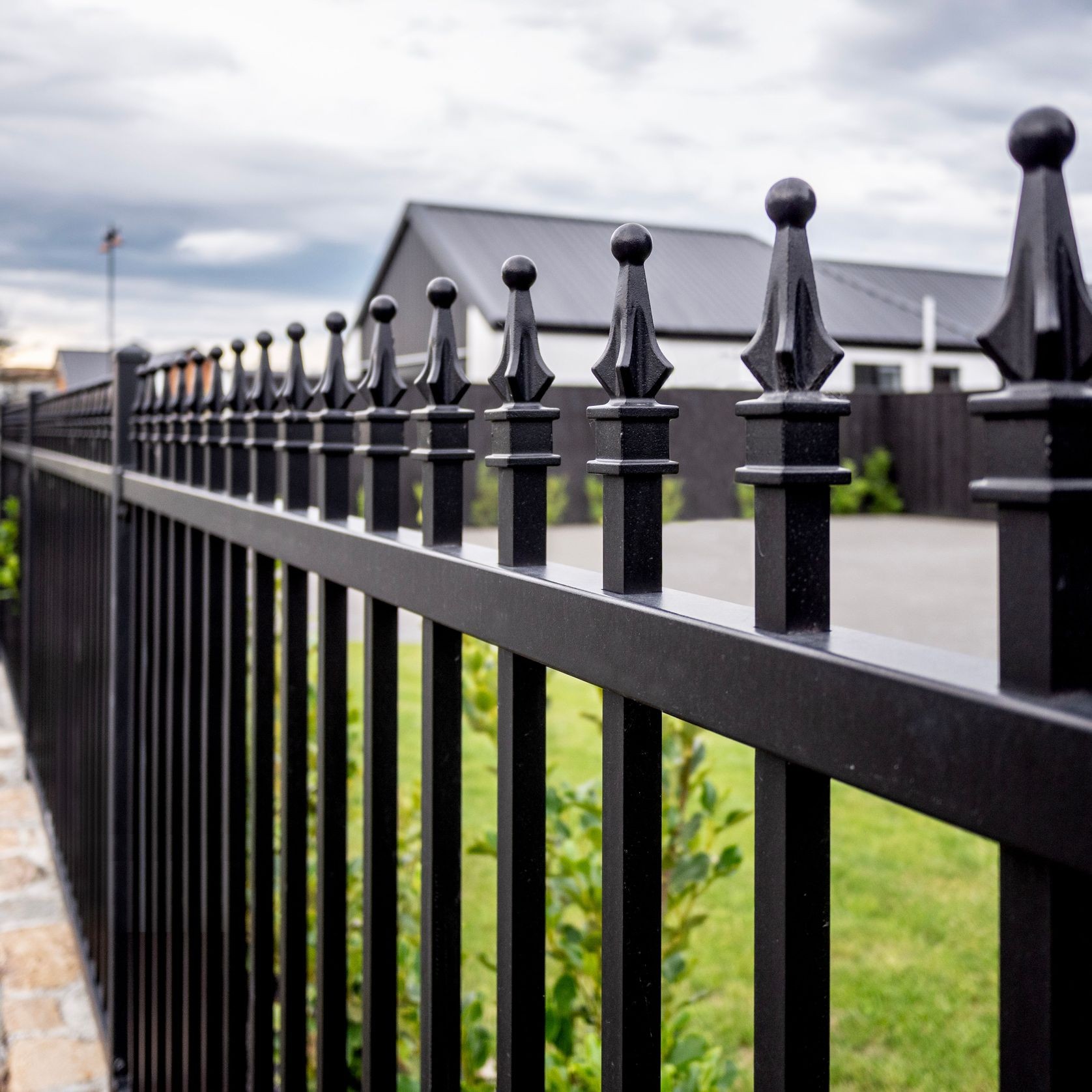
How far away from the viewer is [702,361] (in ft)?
4.88

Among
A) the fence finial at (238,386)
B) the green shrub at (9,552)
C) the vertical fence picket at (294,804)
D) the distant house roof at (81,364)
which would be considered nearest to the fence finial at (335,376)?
the vertical fence picket at (294,804)

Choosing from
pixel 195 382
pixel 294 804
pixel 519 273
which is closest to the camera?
pixel 519 273

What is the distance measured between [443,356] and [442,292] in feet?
0.22

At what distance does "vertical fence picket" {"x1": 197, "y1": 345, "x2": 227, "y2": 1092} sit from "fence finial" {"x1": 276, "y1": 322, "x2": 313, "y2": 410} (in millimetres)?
349

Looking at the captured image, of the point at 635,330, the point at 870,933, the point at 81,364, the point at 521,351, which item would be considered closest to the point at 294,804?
the point at 521,351

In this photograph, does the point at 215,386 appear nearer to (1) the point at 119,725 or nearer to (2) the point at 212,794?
(2) the point at 212,794

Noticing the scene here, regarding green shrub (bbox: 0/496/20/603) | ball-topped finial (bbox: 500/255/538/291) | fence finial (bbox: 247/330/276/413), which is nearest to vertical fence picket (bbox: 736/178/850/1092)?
ball-topped finial (bbox: 500/255/538/291)

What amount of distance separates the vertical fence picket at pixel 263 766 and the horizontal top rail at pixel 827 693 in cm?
60

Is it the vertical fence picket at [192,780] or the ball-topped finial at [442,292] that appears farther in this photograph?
the vertical fence picket at [192,780]

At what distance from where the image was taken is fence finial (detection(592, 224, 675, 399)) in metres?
0.79

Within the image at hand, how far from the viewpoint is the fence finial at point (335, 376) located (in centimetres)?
141

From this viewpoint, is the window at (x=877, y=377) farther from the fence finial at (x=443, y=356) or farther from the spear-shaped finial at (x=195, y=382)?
the fence finial at (x=443, y=356)

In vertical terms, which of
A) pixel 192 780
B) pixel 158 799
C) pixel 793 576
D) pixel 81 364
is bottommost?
pixel 158 799

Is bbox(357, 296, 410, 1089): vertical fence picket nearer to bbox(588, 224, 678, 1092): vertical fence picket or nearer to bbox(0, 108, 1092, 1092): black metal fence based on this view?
bbox(0, 108, 1092, 1092): black metal fence
